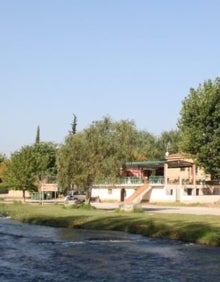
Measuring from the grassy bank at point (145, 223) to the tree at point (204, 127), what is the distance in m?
22.9

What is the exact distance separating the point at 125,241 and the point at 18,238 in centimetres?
720

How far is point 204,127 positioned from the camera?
7694 cm

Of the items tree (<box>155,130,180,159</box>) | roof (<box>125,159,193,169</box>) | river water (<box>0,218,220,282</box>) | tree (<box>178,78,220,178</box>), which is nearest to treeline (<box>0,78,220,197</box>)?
tree (<box>178,78,220,178</box>)

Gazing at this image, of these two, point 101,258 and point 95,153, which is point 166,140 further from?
point 101,258

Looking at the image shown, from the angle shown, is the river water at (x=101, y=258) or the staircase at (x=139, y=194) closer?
the river water at (x=101, y=258)

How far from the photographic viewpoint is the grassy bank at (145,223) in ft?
124

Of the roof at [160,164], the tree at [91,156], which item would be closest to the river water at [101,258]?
the tree at [91,156]

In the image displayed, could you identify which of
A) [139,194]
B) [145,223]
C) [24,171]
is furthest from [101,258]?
[24,171]

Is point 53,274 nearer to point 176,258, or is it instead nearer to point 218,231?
point 176,258

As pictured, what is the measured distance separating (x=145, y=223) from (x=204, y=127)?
34.5m

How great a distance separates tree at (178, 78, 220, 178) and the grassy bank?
75.2 ft

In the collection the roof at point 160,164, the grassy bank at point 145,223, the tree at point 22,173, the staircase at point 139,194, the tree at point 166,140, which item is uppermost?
the tree at point 166,140

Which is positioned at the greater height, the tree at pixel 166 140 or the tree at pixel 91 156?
the tree at pixel 166 140

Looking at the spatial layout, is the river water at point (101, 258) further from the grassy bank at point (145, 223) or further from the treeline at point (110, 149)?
the treeline at point (110, 149)
